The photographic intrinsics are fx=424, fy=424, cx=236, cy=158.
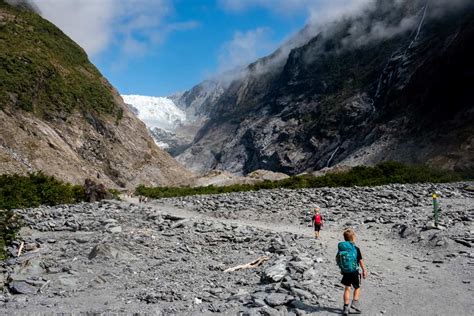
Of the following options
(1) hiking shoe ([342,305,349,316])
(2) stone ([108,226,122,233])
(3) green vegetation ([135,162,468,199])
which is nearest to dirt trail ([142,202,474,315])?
(1) hiking shoe ([342,305,349,316])

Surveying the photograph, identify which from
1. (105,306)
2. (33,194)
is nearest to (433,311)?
(105,306)

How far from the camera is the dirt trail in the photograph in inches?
380

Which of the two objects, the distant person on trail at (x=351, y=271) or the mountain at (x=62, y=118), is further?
the mountain at (x=62, y=118)

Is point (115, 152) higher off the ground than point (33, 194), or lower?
higher

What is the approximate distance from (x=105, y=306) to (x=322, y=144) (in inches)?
5527

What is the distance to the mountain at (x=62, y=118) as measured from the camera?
56812 millimetres

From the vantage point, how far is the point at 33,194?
30312mm

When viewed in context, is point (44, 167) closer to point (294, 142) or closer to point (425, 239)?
point (425, 239)

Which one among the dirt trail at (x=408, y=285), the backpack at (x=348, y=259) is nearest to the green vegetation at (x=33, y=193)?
the dirt trail at (x=408, y=285)

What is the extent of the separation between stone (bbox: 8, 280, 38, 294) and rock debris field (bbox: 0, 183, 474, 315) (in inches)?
1.1

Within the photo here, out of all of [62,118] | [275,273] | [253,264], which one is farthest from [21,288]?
[62,118]

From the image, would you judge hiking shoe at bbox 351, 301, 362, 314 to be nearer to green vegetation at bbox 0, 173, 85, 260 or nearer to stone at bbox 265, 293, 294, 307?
stone at bbox 265, 293, 294, 307

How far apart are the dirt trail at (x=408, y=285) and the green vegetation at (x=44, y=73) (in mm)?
58580

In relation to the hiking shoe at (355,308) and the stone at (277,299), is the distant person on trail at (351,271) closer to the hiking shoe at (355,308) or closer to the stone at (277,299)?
the hiking shoe at (355,308)
